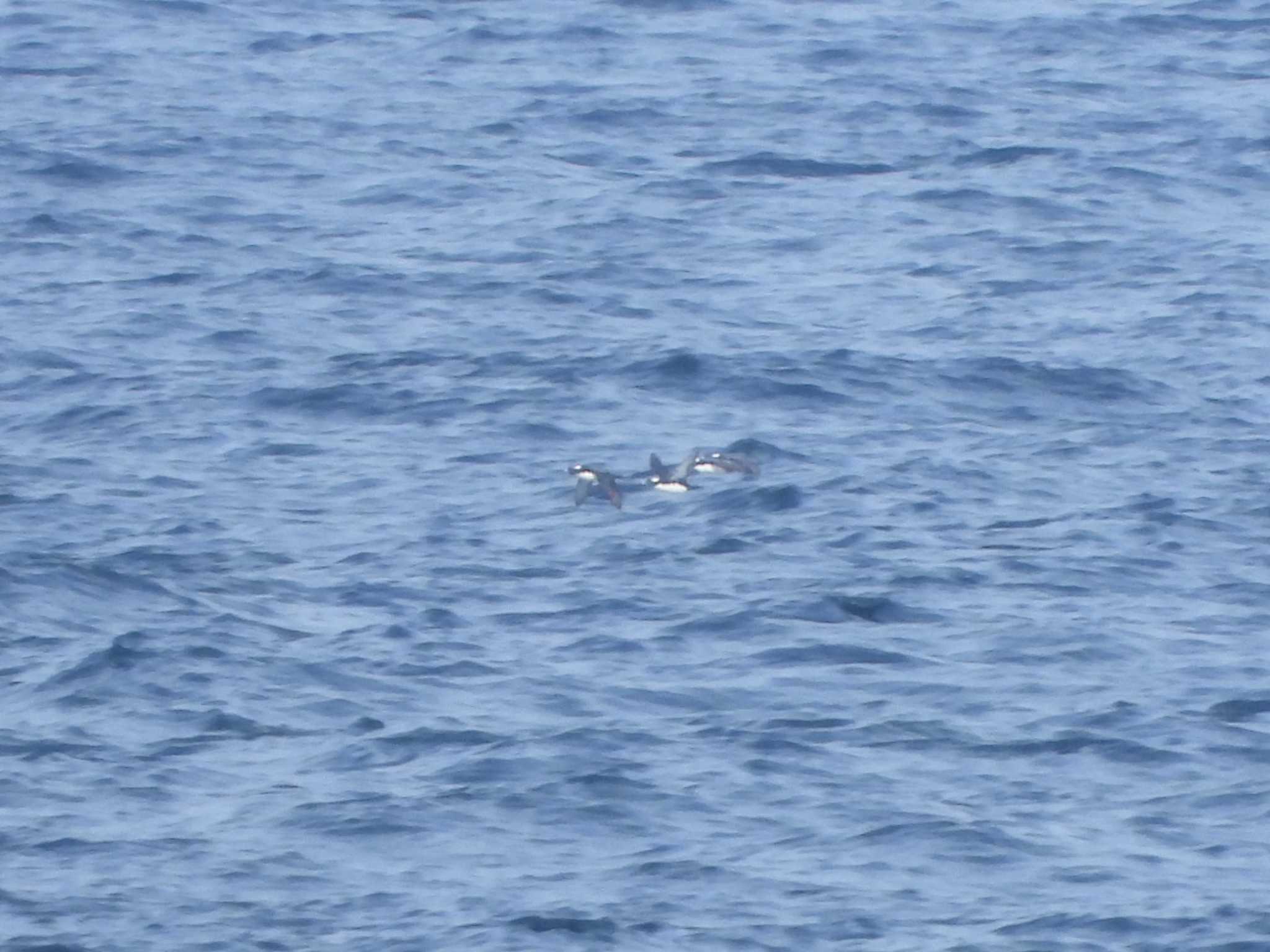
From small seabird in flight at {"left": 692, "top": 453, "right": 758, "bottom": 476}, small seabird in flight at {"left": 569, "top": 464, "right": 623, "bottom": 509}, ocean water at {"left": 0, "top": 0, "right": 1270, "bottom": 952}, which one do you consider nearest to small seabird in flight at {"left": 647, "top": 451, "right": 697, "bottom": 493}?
small seabird in flight at {"left": 692, "top": 453, "right": 758, "bottom": 476}

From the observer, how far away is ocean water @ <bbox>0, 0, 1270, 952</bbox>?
20.1m

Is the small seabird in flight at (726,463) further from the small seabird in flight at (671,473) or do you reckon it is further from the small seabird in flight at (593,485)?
the small seabird in flight at (593,485)

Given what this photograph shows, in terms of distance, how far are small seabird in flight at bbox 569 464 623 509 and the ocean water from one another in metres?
0.64

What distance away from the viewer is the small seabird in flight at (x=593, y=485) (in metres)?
24.9

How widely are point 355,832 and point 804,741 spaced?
351cm

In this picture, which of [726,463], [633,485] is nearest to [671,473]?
[726,463]

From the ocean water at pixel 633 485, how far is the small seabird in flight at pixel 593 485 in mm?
636

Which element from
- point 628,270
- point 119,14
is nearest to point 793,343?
point 628,270

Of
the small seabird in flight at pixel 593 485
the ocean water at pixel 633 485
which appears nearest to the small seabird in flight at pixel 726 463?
the ocean water at pixel 633 485

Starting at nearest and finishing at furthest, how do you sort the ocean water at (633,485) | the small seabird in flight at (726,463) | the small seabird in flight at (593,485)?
the ocean water at (633,485) → the small seabird in flight at (593,485) → the small seabird in flight at (726,463)

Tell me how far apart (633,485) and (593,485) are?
5.04ft

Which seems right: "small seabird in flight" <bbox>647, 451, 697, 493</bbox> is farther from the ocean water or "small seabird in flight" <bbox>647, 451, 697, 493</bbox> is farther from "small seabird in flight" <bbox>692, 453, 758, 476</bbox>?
the ocean water

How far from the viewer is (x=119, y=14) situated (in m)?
43.8

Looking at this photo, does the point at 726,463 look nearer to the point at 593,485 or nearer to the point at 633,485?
the point at 593,485
